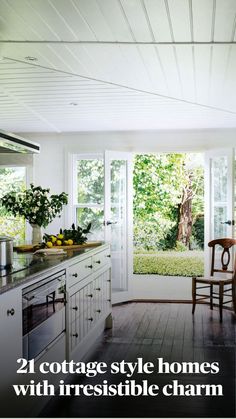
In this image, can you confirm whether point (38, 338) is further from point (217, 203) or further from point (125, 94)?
point (217, 203)

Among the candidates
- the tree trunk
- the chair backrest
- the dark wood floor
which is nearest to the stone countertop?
the dark wood floor

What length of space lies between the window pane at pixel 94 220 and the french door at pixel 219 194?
145 cm

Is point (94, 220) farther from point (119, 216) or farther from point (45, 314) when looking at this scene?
point (45, 314)

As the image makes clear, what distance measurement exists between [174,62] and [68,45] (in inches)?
31.9

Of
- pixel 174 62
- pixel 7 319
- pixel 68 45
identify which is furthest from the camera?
pixel 174 62

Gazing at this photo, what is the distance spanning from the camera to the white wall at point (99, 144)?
6875mm

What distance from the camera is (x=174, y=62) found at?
3.60m

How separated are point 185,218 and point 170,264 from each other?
1.39 m

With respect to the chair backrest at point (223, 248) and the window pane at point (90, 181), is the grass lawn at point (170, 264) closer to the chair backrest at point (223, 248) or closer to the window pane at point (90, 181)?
the chair backrest at point (223, 248)

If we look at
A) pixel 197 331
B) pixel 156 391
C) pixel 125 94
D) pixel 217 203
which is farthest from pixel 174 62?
pixel 217 203

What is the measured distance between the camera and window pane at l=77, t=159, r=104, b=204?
6.87 metres

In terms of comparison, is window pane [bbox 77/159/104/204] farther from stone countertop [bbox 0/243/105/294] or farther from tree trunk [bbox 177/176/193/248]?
tree trunk [bbox 177/176/193/248]

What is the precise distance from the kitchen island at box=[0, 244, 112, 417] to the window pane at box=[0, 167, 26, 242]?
8.93 feet

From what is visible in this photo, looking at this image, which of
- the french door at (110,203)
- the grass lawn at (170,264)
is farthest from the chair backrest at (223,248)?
the grass lawn at (170,264)
